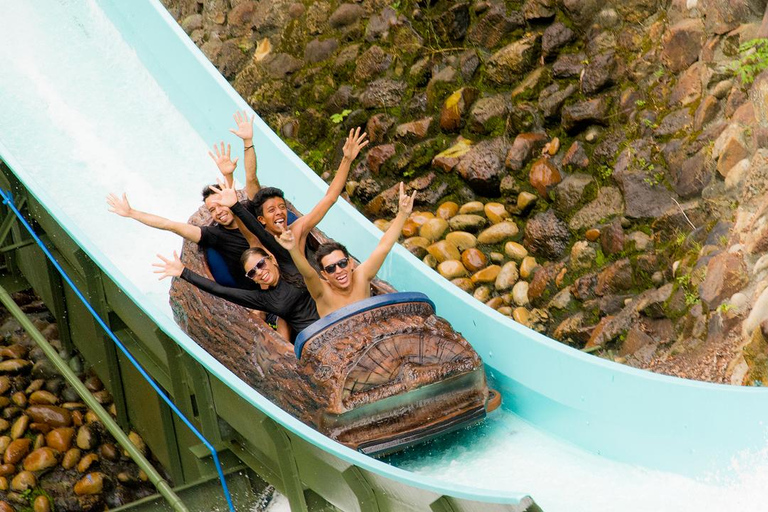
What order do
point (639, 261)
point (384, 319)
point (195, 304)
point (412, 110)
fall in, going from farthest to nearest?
point (412, 110), point (639, 261), point (195, 304), point (384, 319)

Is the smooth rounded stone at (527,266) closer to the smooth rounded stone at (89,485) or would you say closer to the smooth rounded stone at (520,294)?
the smooth rounded stone at (520,294)

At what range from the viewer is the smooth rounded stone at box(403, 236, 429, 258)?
567cm

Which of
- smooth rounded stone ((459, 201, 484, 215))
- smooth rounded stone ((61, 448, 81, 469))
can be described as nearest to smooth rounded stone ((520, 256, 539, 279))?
smooth rounded stone ((459, 201, 484, 215))

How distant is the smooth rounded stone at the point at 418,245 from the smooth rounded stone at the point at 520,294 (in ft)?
2.44

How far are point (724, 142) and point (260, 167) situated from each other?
8.19 feet

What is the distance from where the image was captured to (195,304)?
13.1 ft

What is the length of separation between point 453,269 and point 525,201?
55 cm

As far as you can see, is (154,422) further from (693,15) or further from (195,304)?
(693,15)

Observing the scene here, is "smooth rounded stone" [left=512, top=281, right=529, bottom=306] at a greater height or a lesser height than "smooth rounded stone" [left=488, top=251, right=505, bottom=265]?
lesser

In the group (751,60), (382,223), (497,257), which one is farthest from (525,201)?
(751,60)

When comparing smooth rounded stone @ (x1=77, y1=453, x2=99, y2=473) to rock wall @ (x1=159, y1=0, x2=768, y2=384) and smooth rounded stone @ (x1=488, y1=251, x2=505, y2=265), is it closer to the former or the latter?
Answer: rock wall @ (x1=159, y1=0, x2=768, y2=384)

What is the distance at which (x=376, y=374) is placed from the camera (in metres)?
3.41

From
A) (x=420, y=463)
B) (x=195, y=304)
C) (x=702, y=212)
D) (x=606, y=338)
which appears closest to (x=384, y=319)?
(x=420, y=463)

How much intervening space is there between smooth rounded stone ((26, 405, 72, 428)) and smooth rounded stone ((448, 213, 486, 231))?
2.45 m
